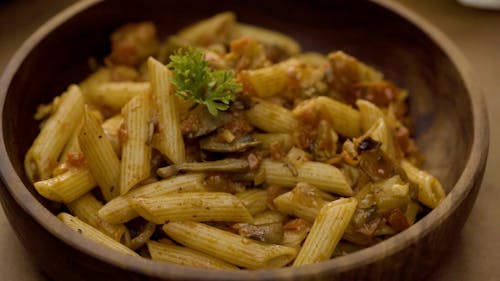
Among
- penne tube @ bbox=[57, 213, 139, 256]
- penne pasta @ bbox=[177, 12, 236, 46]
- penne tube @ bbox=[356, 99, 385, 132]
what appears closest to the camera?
penne tube @ bbox=[57, 213, 139, 256]

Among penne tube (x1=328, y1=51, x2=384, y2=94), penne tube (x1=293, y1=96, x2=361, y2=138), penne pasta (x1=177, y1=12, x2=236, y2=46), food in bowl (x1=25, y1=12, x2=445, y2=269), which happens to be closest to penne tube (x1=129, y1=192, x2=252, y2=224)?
food in bowl (x1=25, y1=12, x2=445, y2=269)

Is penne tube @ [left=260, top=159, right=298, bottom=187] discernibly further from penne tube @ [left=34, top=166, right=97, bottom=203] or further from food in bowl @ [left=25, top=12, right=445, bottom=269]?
penne tube @ [left=34, top=166, right=97, bottom=203]

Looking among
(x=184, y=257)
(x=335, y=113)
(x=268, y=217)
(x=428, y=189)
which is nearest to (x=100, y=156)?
(x=184, y=257)

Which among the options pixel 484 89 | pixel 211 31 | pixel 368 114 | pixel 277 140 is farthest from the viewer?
pixel 484 89

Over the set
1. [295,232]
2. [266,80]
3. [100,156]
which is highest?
[266,80]

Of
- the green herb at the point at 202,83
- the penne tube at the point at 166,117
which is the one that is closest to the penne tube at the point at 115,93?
the penne tube at the point at 166,117

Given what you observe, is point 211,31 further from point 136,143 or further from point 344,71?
point 136,143
